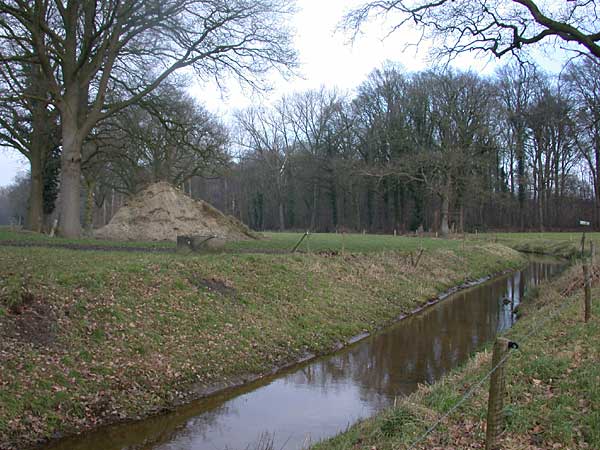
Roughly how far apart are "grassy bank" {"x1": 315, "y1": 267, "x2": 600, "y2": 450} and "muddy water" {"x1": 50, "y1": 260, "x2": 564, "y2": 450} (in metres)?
1.49

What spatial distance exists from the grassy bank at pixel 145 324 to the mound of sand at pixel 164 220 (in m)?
8.12

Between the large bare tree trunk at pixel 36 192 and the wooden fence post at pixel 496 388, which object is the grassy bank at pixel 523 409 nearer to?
the wooden fence post at pixel 496 388

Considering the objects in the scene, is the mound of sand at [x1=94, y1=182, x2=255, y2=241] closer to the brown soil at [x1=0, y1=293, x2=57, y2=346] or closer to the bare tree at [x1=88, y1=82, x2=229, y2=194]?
the bare tree at [x1=88, y1=82, x2=229, y2=194]

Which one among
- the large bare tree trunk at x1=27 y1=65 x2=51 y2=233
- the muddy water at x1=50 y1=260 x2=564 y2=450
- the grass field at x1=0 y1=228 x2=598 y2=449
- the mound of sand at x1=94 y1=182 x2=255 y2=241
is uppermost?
the large bare tree trunk at x1=27 y1=65 x2=51 y2=233

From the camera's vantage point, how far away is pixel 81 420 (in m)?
8.86

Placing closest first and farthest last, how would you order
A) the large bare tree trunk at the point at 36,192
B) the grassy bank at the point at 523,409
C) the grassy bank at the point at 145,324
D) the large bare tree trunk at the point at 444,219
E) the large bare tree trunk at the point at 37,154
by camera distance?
the grassy bank at the point at 523,409, the grassy bank at the point at 145,324, the large bare tree trunk at the point at 37,154, the large bare tree trunk at the point at 36,192, the large bare tree trunk at the point at 444,219

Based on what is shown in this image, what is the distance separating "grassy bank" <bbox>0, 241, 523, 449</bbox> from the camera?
9133 mm

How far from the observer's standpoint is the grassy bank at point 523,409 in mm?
6305

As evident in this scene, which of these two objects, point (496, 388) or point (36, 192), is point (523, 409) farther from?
point (36, 192)

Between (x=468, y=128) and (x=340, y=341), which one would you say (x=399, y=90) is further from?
(x=340, y=341)

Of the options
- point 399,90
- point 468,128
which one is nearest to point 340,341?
point 468,128

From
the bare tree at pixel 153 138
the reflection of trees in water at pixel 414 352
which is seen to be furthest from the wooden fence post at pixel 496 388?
the bare tree at pixel 153 138

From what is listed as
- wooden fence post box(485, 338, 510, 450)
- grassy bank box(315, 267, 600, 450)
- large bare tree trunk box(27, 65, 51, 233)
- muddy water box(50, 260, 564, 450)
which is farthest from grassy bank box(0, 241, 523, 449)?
large bare tree trunk box(27, 65, 51, 233)

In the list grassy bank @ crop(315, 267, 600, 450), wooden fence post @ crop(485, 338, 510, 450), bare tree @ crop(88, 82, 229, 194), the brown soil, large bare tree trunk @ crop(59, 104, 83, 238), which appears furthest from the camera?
bare tree @ crop(88, 82, 229, 194)
